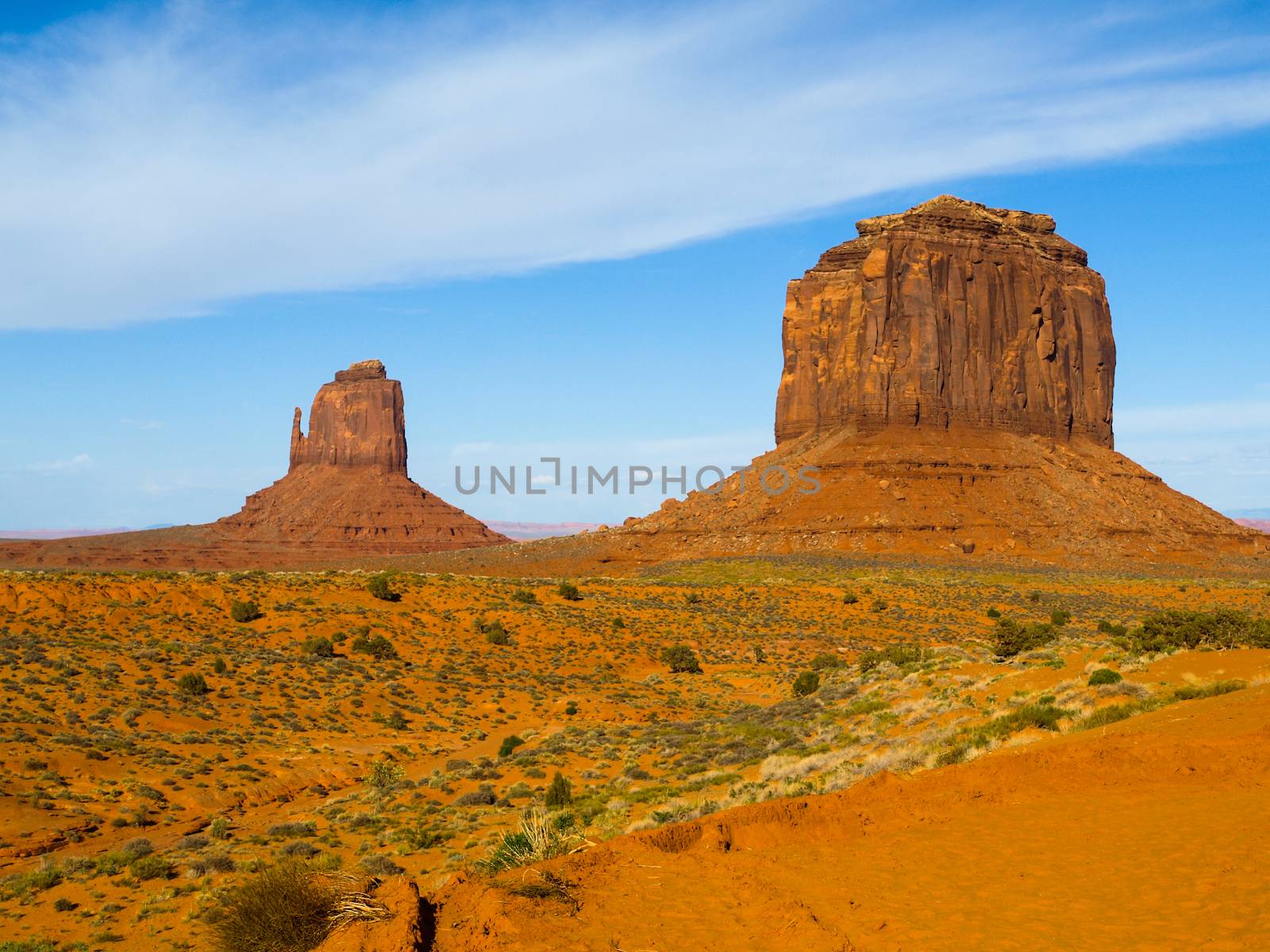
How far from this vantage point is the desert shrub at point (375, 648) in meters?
33.8

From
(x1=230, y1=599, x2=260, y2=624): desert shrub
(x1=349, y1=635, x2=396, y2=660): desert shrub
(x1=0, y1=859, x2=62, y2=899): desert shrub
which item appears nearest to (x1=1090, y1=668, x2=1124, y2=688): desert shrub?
(x1=0, y1=859, x2=62, y2=899): desert shrub

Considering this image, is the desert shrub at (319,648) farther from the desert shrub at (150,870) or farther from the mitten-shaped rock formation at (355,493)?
the mitten-shaped rock formation at (355,493)

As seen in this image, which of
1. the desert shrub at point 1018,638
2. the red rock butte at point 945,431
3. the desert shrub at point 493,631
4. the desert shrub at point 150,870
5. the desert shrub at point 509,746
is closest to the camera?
the desert shrub at point 150,870

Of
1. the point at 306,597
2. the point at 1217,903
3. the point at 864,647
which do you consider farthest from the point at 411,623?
the point at 1217,903

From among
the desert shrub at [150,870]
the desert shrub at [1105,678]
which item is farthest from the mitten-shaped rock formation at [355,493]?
the desert shrub at [1105,678]

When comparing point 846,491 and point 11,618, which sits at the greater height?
point 846,491

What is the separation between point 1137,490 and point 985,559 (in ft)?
87.9

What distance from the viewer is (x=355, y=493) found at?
150375 mm

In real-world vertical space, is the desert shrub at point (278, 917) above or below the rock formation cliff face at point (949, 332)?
below

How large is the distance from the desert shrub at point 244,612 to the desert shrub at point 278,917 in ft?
95.8

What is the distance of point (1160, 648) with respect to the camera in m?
25.1

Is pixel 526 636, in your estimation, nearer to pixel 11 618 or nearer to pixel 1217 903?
pixel 11 618

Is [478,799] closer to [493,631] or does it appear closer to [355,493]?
[493,631]

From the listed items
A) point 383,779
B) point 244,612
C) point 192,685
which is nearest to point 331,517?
point 244,612
